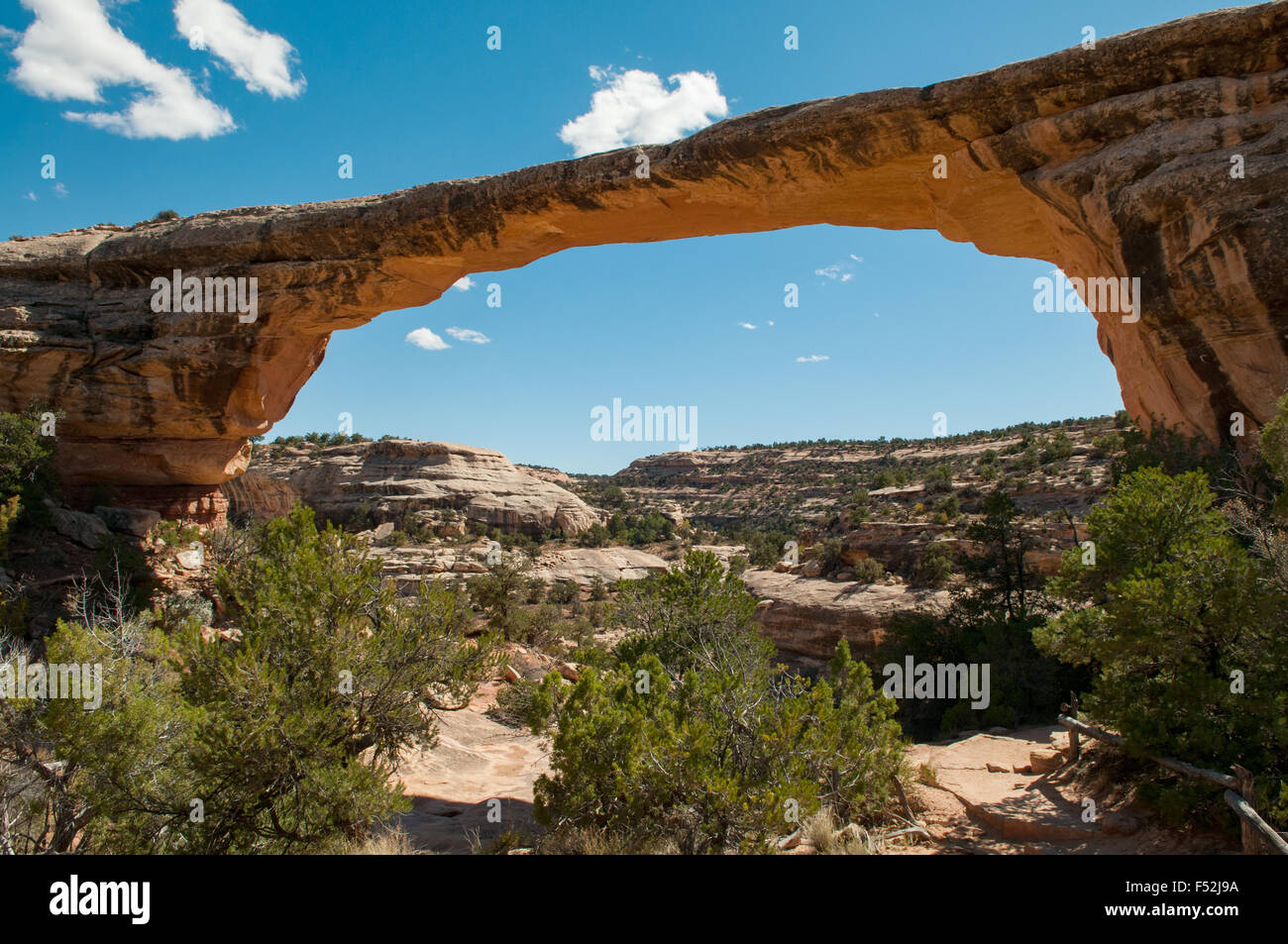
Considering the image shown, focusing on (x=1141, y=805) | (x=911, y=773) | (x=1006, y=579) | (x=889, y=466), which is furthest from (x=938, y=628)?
(x=889, y=466)

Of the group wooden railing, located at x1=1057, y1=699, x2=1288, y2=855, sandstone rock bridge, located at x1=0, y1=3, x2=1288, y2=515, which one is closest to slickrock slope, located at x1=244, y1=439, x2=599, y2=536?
sandstone rock bridge, located at x1=0, y1=3, x2=1288, y2=515

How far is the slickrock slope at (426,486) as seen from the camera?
38.0m

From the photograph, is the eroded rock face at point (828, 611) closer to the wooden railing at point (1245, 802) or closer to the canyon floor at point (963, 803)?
the canyon floor at point (963, 803)

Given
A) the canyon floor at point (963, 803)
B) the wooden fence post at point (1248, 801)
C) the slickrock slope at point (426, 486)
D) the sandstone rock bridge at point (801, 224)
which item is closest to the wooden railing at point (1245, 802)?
the wooden fence post at point (1248, 801)

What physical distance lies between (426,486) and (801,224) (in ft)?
105

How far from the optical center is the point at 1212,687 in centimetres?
515

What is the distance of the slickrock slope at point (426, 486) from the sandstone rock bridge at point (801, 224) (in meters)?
21.4

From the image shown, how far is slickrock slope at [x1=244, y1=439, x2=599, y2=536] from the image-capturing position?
125 feet

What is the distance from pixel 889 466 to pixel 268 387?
42209mm

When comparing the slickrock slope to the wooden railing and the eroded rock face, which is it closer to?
the eroded rock face

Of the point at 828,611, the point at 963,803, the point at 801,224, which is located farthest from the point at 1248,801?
the point at 828,611

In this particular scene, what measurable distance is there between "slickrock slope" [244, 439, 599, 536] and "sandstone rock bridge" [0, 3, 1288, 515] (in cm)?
2142

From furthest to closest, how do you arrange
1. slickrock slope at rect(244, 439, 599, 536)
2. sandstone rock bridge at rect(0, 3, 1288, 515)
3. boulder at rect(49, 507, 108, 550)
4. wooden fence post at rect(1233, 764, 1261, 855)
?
slickrock slope at rect(244, 439, 599, 536)
boulder at rect(49, 507, 108, 550)
sandstone rock bridge at rect(0, 3, 1288, 515)
wooden fence post at rect(1233, 764, 1261, 855)

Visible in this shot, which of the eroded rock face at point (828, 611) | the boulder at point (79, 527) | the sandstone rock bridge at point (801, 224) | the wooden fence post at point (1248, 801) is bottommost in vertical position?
the eroded rock face at point (828, 611)
